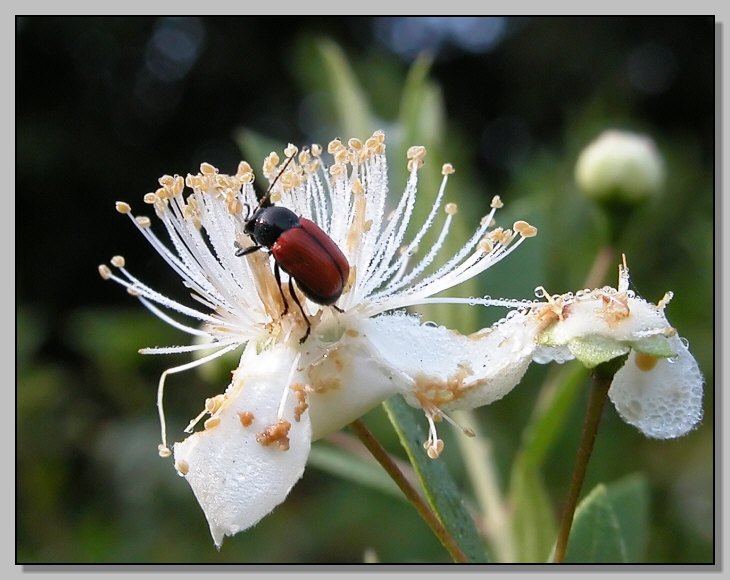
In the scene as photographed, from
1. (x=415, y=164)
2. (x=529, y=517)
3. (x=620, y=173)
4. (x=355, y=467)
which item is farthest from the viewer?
(x=620, y=173)

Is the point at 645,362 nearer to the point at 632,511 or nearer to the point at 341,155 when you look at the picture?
the point at 341,155

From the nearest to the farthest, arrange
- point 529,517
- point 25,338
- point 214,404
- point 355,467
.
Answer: point 214,404
point 529,517
point 355,467
point 25,338

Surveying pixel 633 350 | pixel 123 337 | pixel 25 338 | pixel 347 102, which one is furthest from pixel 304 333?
pixel 25 338

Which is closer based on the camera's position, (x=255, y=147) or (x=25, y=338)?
(x=255, y=147)

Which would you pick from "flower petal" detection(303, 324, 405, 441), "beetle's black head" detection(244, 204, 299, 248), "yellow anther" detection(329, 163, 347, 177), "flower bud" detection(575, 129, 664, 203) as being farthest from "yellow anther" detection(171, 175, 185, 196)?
"flower bud" detection(575, 129, 664, 203)

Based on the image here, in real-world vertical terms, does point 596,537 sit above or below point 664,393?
below

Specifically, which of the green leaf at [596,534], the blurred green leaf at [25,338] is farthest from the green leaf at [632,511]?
the blurred green leaf at [25,338]

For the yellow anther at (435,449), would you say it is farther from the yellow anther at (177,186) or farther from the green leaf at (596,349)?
the yellow anther at (177,186)
